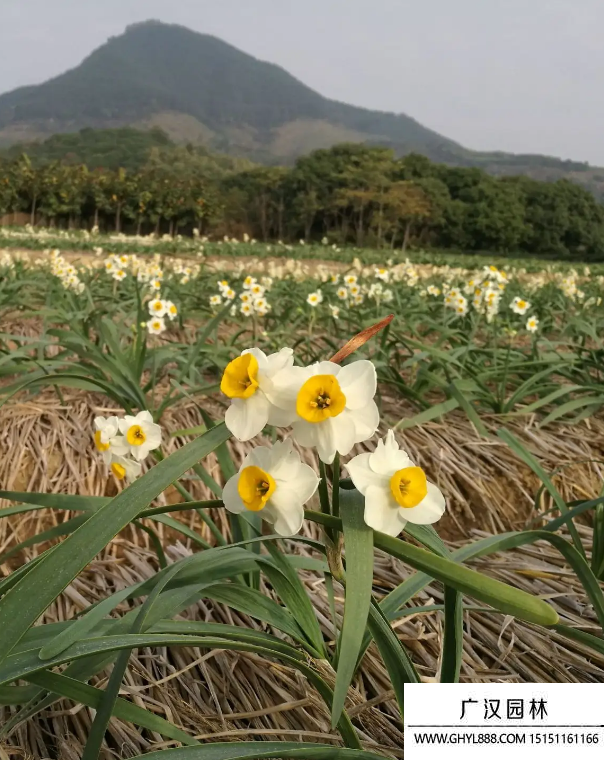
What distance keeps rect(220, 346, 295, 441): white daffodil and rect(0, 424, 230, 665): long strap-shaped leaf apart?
0.07 m

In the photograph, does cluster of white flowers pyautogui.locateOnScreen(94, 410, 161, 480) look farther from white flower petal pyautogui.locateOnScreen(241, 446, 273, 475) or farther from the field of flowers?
white flower petal pyautogui.locateOnScreen(241, 446, 273, 475)

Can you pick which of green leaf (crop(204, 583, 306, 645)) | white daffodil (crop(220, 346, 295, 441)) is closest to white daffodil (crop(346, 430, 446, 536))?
white daffodil (crop(220, 346, 295, 441))

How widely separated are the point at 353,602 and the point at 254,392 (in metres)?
0.24

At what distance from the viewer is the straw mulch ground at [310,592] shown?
1.06 meters

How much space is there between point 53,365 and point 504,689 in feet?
6.77

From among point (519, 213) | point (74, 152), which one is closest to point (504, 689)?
point (519, 213)

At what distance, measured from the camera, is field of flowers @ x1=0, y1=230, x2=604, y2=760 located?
2.17 feet

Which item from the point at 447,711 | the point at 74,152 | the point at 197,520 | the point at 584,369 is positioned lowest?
the point at 197,520

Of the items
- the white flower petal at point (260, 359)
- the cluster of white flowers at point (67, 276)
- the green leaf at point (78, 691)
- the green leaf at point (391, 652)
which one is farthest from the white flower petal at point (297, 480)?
the cluster of white flowers at point (67, 276)

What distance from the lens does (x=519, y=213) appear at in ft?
172

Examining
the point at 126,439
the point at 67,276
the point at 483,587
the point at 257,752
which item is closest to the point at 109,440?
the point at 126,439

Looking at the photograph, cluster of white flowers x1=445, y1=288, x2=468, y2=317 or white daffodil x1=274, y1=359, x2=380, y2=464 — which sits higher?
white daffodil x1=274, y1=359, x2=380, y2=464

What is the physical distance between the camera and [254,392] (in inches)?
26.7

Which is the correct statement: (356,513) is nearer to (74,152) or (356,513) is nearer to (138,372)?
(138,372)
